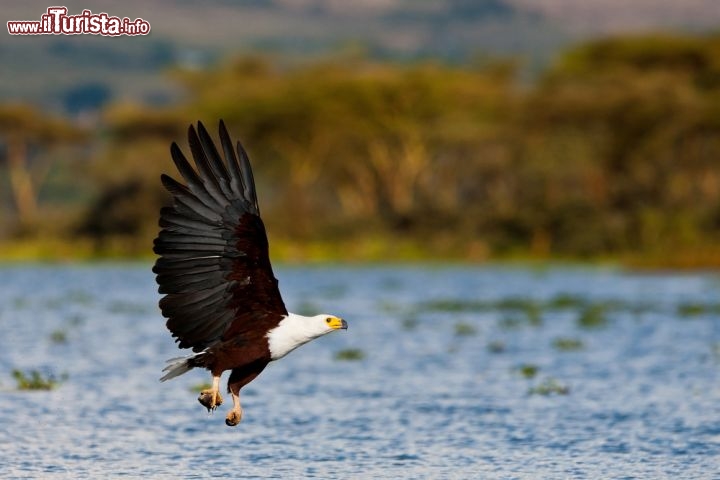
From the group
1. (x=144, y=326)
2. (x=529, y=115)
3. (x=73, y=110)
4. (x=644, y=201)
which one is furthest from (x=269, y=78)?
(x=73, y=110)

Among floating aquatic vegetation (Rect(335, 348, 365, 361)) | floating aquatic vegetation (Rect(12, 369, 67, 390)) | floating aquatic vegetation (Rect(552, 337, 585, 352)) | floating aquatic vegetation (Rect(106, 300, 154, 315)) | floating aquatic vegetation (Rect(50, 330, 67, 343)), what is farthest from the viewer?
floating aquatic vegetation (Rect(106, 300, 154, 315))

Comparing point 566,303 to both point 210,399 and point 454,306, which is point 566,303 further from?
point 210,399

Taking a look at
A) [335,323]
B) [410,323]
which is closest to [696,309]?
[410,323]

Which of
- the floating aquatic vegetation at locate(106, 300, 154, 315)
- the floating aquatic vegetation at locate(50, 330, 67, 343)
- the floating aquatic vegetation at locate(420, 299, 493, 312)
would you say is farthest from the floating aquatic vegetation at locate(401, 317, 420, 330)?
the floating aquatic vegetation at locate(50, 330, 67, 343)

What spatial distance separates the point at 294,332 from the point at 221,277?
2.15ft

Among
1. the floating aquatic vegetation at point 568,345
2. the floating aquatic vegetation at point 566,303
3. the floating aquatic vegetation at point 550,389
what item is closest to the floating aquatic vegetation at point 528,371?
the floating aquatic vegetation at point 550,389

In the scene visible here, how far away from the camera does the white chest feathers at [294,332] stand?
1005cm

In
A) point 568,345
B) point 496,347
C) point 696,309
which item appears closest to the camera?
point 496,347

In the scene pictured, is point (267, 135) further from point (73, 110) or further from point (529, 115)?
point (73, 110)

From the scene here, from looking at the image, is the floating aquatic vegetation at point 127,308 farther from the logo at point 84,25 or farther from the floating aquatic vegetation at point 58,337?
the logo at point 84,25

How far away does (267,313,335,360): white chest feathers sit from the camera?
10.0 m

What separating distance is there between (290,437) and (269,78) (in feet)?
182

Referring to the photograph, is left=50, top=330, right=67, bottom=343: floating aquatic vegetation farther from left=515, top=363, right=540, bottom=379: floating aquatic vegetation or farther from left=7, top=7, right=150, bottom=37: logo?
left=515, top=363, right=540, bottom=379: floating aquatic vegetation

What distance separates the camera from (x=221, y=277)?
33.3 ft
